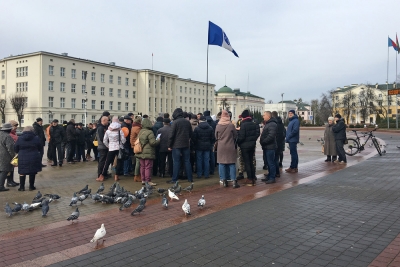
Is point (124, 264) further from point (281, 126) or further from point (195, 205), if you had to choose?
point (281, 126)

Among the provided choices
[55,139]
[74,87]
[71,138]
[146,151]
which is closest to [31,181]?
[146,151]

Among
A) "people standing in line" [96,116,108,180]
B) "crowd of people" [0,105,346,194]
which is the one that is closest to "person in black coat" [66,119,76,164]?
"crowd of people" [0,105,346,194]

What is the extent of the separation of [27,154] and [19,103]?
6619 centimetres

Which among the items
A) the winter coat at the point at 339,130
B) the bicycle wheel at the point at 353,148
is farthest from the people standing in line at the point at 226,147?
the bicycle wheel at the point at 353,148

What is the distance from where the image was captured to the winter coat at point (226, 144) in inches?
363

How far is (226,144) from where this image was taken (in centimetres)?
927

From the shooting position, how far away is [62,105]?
71.9 metres

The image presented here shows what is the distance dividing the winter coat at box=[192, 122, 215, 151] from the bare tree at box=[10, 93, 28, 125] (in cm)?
6664

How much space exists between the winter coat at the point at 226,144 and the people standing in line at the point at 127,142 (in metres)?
3.00

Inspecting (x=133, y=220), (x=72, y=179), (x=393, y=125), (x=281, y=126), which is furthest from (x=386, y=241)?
(x=393, y=125)

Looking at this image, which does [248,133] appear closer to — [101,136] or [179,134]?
[179,134]

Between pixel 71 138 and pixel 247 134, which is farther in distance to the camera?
pixel 71 138

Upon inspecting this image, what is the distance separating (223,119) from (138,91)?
86.0 meters

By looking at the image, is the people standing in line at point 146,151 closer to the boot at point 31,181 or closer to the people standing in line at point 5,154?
the boot at point 31,181
